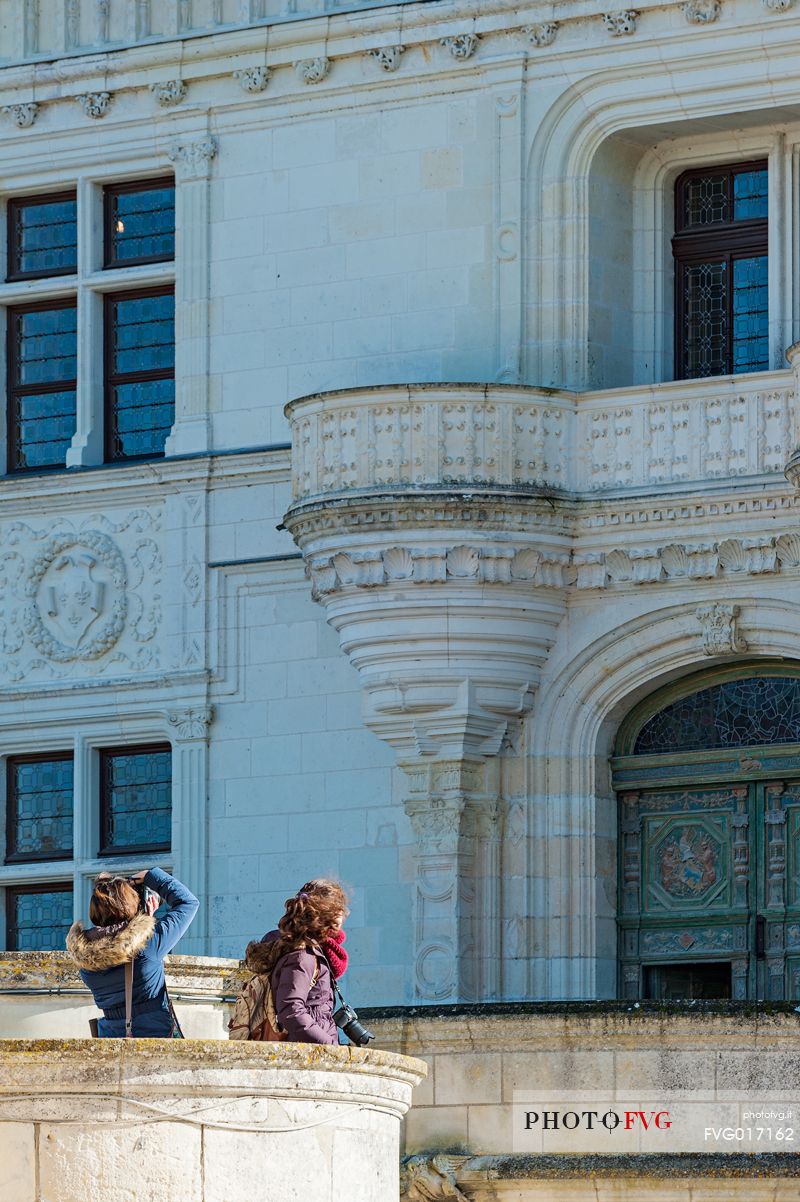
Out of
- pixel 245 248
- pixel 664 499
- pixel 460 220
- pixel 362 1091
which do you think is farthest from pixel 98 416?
pixel 362 1091

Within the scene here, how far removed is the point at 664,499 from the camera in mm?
17188

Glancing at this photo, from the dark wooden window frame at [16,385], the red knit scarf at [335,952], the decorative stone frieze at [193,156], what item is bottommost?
the red knit scarf at [335,952]

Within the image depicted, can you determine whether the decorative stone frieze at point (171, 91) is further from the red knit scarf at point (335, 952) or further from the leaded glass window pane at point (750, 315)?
the red knit scarf at point (335, 952)

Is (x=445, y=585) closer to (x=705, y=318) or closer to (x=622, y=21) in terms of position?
(x=705, y=318)

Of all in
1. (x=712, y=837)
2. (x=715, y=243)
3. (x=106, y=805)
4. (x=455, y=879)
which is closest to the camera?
(x=455, y=879)

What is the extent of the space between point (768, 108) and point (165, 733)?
5.12 metres

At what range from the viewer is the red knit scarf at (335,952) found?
32.8 feet

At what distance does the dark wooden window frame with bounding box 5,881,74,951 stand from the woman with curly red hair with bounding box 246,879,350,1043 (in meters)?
9.30

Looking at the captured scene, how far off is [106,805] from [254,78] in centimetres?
449

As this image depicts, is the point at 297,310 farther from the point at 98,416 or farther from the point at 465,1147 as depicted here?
the point at 465,1147

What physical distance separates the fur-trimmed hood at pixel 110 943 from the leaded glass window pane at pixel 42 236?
10.8 meters

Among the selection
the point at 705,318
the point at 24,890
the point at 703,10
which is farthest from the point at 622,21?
the point at 24,890

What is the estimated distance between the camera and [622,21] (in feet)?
58.7

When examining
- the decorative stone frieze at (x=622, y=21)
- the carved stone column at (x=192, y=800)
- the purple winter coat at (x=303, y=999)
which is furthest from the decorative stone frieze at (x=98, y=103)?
the purple winter coat at (x=303, y=999)
